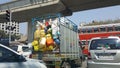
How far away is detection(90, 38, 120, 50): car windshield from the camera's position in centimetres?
1276

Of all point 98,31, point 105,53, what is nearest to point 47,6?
point 98,31

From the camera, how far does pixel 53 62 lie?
15.0m

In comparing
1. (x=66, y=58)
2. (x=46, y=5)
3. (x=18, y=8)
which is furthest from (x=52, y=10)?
(x=66, y=58)

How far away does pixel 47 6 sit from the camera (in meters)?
44.3

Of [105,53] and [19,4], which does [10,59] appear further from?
[19,4]

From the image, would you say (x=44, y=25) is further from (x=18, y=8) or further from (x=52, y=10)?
(x=18, y=8)

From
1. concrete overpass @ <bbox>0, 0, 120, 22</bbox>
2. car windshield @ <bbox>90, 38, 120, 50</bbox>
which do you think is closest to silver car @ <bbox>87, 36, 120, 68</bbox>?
car windshield @ <bbox>90, 38, 120, 50</bbox>

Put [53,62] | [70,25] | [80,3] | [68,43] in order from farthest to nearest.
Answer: [80,3]
[70,25]
[68,43]
[53,62]

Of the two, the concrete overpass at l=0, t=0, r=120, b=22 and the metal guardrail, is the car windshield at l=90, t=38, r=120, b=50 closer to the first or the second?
the concrete overpass at l=0, t=0, r=120, b=22

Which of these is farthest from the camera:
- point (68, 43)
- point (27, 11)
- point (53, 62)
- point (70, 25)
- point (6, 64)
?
point (27, 11)

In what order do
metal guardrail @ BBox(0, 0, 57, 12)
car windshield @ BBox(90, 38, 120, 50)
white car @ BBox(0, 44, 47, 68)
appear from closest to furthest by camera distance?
1. white car @ BBox(0, 44, 47, 68)
2. car windshield @ BBox(90, 38, 120, 50)
3. metal guardrail @ BBox(0, 0, 57, 12)

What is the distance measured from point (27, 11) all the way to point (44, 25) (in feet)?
106

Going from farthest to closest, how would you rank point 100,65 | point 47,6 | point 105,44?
point 47,6, point 105,44, point 100,65

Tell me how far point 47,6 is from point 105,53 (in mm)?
31947
